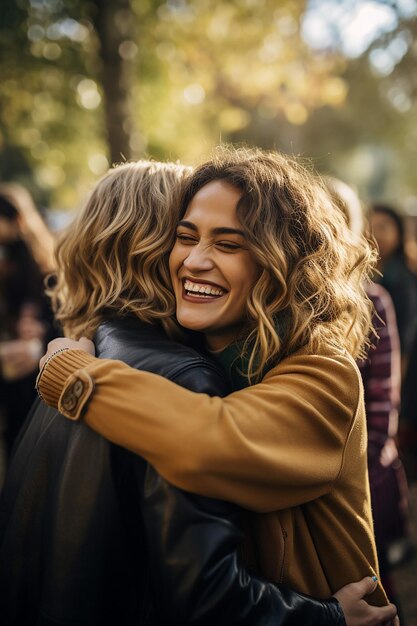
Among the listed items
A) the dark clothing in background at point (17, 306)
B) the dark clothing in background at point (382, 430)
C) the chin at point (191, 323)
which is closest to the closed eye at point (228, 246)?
the chin at point (191, 323)

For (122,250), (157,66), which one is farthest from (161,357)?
(157,66)

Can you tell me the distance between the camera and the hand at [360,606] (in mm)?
1701

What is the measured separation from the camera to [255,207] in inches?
73.9

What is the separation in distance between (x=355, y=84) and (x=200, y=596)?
29.6 m

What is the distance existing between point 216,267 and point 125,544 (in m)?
0.85

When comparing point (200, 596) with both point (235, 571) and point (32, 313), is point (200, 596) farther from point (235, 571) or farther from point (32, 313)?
point (32, 313)

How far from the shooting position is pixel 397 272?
5.20 meters

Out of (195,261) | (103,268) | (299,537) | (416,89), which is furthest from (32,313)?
(416,89)

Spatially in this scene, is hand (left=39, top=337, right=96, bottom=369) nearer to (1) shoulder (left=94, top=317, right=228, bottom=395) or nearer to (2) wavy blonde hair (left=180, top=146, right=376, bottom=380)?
(1) shoulder (left=94, top=317, right=228, bottom=395)

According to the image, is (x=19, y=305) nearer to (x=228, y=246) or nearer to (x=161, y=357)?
(x=228, y=246)

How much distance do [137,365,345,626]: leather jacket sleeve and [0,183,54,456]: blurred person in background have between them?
9.91 ft

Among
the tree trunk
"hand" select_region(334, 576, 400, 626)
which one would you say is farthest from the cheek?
the tree trunk

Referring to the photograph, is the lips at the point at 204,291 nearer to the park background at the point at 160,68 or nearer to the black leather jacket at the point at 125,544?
the black leather jacket at the point at 125,544

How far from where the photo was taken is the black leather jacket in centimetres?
146
